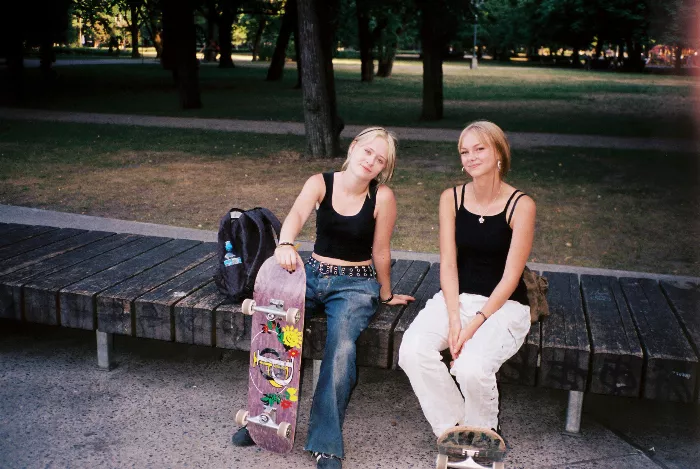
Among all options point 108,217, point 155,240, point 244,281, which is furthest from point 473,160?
point 108,217

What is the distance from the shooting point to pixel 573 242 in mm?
7332

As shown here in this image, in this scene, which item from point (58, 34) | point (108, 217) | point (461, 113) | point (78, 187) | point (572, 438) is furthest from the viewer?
point (58, 34)

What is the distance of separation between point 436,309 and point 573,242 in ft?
13.4

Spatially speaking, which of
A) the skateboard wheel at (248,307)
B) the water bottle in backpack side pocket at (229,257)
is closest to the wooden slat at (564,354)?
the skateboard wheel at (248,307)

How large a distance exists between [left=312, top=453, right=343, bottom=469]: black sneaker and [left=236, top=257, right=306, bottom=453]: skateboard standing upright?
0.60 feet

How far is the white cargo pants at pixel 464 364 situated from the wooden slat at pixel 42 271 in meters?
2.00

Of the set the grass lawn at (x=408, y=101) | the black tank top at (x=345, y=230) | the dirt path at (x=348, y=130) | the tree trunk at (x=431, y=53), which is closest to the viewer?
the black tank top at (x=345, y=230)

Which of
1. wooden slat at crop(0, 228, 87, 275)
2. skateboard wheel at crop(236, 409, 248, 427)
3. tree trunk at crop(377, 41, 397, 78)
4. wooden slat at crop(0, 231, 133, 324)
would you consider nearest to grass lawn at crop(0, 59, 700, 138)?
tree trunk at crop(377, 41, 397, 78)

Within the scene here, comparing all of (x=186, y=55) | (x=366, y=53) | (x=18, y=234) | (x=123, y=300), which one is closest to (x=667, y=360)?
(x=123, y=300)

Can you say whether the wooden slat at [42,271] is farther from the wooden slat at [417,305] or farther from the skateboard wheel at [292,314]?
the wooden slat at [417,305]

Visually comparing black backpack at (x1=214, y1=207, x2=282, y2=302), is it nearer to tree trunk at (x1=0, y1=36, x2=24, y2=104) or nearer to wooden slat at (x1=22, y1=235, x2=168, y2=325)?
wooden slat at (x1=22, y1=235, x2=168, y2=325)

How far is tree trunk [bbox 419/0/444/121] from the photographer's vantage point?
59.5 feet

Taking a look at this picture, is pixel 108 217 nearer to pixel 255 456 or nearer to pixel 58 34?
pixel 255 456

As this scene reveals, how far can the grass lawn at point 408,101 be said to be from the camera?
1886 centimetres
